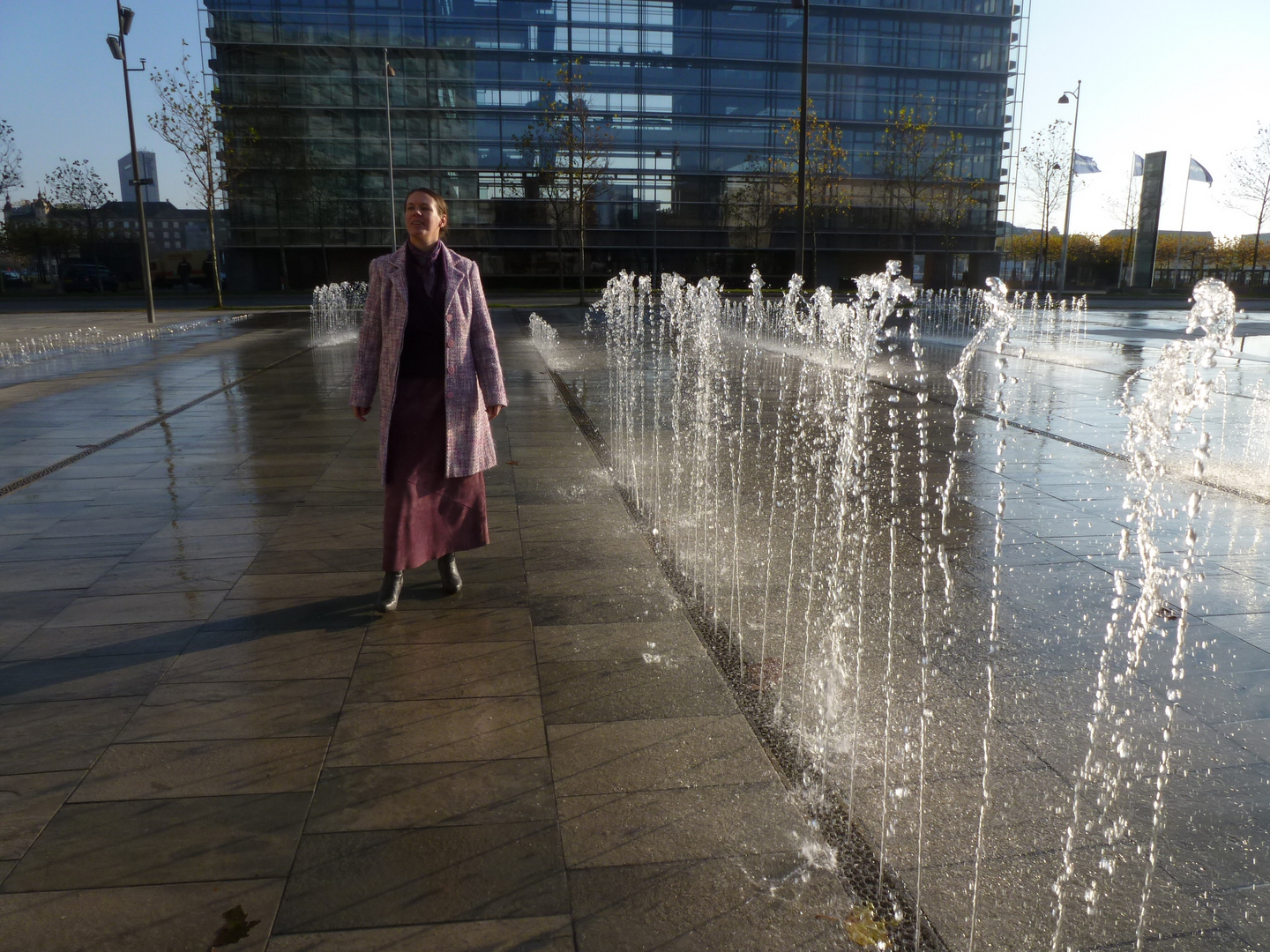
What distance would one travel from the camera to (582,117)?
3622 cm

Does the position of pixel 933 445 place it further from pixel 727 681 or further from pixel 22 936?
pixel 22 936

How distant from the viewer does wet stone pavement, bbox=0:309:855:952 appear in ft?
7.56

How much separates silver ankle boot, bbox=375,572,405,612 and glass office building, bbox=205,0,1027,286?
145 feet

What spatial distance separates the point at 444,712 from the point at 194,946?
1.24 meters

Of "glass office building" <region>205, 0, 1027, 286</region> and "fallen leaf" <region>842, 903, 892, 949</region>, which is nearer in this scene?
"fallen leaf" <region>842, 903, 892, 949</region>

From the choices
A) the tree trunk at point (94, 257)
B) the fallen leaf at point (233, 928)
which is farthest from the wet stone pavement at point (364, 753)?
the tree trunk at point (94, 257)

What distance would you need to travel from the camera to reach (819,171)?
143ft

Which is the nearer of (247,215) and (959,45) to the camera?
(247,215)

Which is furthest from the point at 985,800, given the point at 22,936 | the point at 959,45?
the point at 959,45

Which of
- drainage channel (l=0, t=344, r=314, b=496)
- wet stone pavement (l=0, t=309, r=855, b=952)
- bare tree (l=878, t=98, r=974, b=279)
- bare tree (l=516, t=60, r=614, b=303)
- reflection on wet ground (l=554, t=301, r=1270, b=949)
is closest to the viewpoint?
wet stone pavement (l=0, t=309, r=855, b=952)

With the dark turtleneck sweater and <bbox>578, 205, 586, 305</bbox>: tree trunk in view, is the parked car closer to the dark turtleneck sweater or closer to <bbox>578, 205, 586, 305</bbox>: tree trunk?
<bbox>578, 205, 586, 305</bbox>: tree trunk

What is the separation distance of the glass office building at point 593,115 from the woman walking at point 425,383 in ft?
144

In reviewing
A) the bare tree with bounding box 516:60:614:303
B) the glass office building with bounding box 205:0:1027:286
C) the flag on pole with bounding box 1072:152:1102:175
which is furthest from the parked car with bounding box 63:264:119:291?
the flag on pole with bounding box 1072:152:1102:175

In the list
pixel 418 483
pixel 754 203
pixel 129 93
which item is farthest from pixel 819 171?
pixel 418 483
